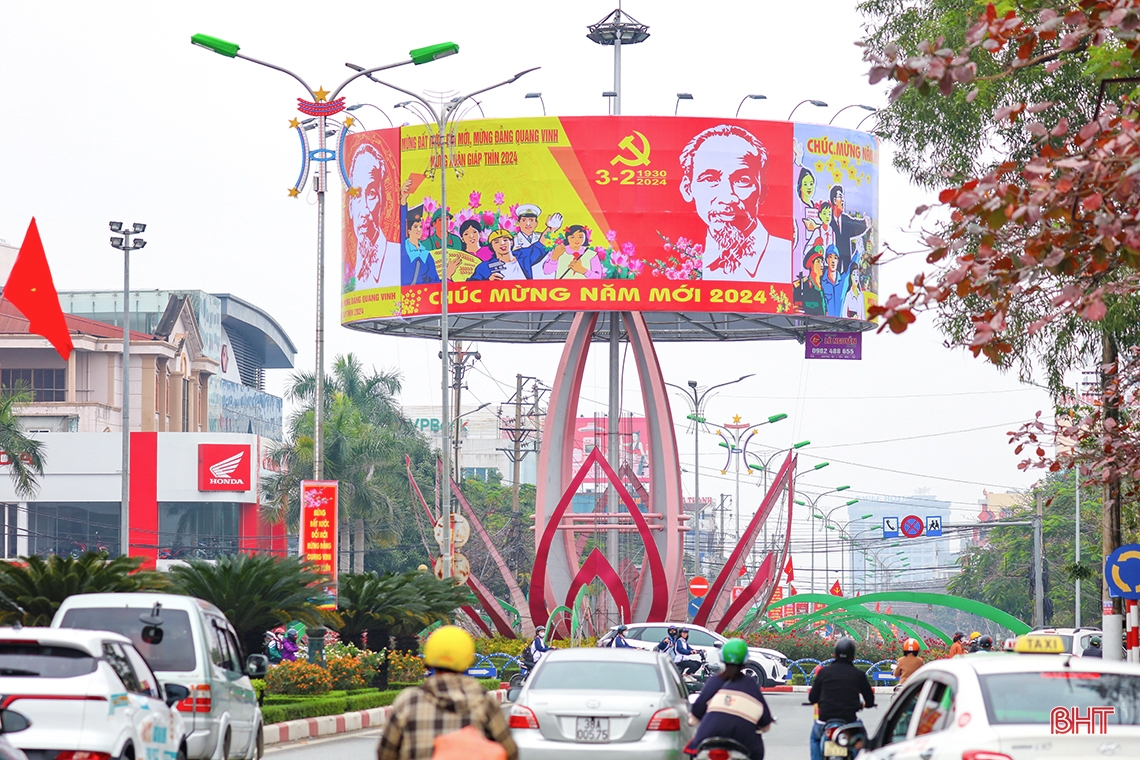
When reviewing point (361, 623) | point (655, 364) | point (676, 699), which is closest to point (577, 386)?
point (655, 364)

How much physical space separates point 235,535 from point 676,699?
193ft

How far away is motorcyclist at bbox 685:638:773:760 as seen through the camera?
34.9 feet

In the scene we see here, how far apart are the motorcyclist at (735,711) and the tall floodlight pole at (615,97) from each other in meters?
32.4

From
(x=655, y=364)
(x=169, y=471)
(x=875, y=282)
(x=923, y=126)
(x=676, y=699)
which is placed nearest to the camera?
(x=676, y=699)

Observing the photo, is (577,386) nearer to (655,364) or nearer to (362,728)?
(655,364)

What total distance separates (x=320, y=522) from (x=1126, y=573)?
49.0 ft

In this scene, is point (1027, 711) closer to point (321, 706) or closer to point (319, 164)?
point (321, 706)

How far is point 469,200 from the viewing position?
43.3m

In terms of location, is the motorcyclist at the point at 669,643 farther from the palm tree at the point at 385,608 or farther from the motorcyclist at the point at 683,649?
the palm tree at the point at 385,608

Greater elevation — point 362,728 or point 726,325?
point 726,325

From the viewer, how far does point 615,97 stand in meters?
44.9

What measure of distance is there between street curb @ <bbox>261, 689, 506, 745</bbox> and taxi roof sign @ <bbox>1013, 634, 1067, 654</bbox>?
10.6 meters

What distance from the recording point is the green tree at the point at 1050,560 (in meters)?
77.6

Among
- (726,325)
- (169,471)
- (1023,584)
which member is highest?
(726,325)
